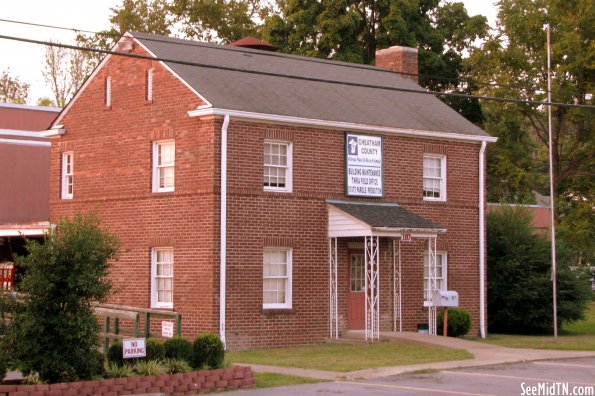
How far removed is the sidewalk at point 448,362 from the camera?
20750 mm

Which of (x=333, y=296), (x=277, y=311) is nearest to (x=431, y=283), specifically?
(x=333, y=296)

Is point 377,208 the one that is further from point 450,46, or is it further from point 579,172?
point 450,46

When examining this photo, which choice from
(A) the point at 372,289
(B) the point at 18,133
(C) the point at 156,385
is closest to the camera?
(C) the point at 156,385

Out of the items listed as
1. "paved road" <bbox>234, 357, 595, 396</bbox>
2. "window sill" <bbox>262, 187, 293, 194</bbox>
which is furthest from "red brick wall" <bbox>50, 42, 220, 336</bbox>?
"paved road" <bbox>234, 357, 595, 396</bbox>

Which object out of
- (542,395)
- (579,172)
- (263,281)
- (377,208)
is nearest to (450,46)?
(579,172)

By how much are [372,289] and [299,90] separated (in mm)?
6457

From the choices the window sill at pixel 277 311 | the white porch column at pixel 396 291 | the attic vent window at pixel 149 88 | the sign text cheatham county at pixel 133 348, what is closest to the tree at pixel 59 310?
the sign text cheatham county at pixel 133 348

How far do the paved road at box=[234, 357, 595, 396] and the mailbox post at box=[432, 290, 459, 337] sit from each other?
23.1ft

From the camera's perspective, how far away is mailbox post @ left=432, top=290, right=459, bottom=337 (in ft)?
96.9

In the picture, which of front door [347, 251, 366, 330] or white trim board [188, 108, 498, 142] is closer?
white trim board [188, 108, 498, 142]

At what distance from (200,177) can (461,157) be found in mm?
8964

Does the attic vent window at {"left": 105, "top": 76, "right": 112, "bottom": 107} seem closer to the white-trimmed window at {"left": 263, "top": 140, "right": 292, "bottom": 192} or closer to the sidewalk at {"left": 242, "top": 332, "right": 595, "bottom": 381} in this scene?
the white-trimmed window at {"left": 263, "top": 140, "right": 292, "bottom": 192}

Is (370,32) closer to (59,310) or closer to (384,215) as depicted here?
(384,215)

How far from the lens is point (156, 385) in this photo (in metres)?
17.4
